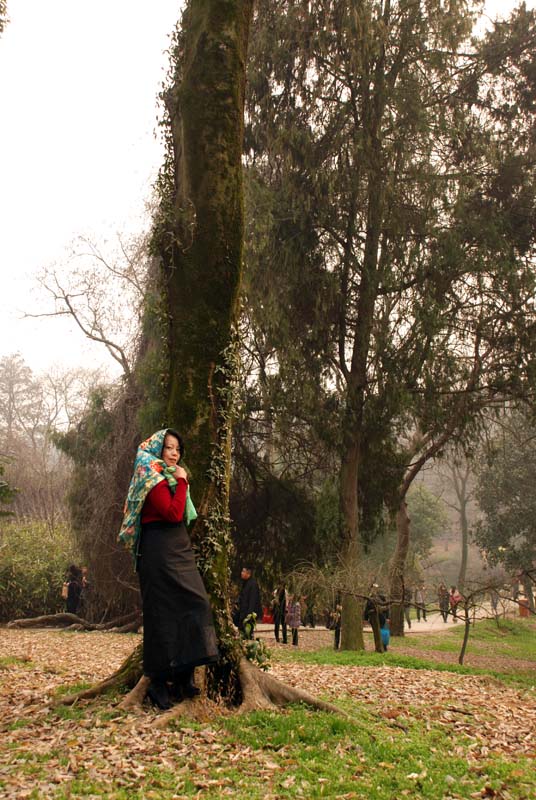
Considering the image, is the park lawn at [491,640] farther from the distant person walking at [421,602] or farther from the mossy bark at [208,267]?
the mossy bark at [208,267]

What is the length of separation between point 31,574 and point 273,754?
1792 centimetres

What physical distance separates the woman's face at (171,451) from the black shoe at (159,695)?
5.06ft

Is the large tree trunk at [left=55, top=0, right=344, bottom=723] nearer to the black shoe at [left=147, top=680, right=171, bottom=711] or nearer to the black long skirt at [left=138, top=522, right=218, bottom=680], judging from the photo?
the black shoe at [left=147, top=680, right=171, bottom=711]

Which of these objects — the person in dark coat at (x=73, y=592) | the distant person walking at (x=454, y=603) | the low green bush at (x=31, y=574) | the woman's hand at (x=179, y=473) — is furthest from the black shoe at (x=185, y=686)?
the low green bush at (x=31, y=574)

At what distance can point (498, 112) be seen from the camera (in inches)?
627

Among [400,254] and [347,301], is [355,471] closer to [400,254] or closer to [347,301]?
[347,301]

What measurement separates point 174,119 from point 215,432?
3100mm

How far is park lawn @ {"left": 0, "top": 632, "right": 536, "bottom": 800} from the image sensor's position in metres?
3.96

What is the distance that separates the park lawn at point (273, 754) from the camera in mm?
3965

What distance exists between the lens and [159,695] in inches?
202

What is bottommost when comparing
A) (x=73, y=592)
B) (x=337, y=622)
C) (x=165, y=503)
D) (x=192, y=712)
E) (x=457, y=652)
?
(x=457, y=652)

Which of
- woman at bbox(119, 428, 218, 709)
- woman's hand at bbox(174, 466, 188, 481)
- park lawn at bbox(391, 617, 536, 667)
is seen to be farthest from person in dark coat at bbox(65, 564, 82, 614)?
woman's hand at bbox(174, 466, 188, 481)

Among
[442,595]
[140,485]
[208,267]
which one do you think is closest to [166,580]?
[140,485]

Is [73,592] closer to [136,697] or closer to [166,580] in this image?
[136,697]
